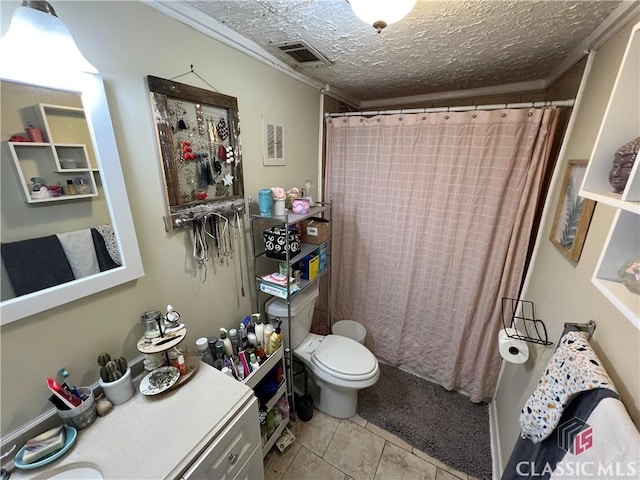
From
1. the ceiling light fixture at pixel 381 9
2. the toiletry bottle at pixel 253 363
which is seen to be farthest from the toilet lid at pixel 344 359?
the ceiling light fixture at pixel 381 9

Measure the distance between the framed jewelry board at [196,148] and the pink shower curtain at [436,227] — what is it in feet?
2.94

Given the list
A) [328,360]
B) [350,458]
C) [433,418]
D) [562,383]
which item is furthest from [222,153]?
[433,418]

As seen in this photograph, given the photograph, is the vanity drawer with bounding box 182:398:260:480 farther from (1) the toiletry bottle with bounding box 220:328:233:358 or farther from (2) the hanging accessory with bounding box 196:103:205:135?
(2) the hanging accessory with bounding box 196:103:205:135

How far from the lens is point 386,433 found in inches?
62.5

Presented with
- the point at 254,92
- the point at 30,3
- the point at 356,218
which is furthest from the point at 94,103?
the point at 356,218

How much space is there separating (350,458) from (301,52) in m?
2.27

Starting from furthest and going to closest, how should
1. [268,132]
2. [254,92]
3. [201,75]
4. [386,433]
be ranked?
[386,433] < [268,132] < [254,92] < [201,75]

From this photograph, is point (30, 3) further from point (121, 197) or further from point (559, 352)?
point (559, 352)

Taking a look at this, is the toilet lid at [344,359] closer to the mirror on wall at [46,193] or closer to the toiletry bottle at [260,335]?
the toiletry bottle at [260,335]

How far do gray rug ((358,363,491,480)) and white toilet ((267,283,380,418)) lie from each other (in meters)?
0.23

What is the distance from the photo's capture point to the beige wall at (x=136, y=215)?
730 millimetres

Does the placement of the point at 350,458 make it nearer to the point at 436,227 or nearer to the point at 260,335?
the point at 260,335

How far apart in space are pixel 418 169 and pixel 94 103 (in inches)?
64.5

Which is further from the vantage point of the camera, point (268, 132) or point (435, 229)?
point (435, 229)
